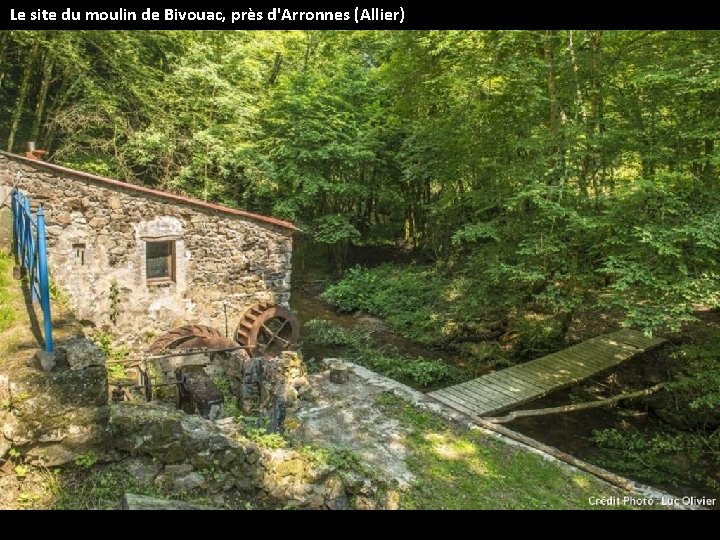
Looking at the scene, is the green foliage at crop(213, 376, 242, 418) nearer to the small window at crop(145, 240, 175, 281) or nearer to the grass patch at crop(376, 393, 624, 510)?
the small window at crop(145, 240, 175, 281)

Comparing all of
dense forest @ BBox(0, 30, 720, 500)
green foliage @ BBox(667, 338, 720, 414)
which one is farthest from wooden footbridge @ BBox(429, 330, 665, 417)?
green foliage @ BBox(667, 338, 720, 414)

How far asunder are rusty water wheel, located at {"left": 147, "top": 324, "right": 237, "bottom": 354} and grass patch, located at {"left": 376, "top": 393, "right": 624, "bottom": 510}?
396cm

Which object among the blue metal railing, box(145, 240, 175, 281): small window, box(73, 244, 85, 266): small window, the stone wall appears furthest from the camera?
box(145, 240, 175, 281): small window

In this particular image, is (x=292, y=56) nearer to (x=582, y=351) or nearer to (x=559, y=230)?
(x=559, y=230)

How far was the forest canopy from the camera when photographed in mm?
7574

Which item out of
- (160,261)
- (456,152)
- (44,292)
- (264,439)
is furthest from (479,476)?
(456,152)

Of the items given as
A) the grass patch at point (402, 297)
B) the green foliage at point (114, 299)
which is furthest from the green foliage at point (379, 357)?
the green foliage at point (114, 299)

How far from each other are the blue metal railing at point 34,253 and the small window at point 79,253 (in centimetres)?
118

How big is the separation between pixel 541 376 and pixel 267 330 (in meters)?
5.58

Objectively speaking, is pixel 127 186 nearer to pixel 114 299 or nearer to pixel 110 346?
pixel 114 299

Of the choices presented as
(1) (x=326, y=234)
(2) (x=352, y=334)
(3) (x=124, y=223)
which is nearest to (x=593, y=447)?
(2) (x=352, y=334)

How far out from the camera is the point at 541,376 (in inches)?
345

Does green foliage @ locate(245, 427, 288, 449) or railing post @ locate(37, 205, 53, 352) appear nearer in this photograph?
railing post @ locate(37, 205, 53, 352)
